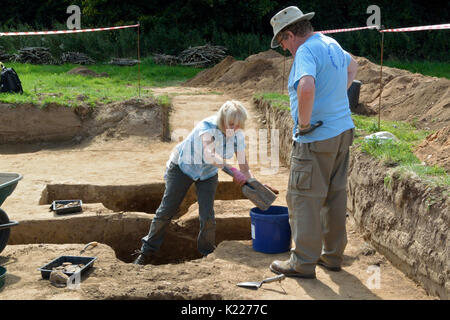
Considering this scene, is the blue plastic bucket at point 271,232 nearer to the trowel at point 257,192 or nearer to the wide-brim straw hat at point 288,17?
the trowel at point 257,192

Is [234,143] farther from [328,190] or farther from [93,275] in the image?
[93,275]

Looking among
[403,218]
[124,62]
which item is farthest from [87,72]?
[403,218]

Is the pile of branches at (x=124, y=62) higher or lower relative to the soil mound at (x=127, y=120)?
higher

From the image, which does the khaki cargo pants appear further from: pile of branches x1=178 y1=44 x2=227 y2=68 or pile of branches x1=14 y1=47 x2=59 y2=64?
pile of branches x1=14 y1=47 x2=59 y2=64

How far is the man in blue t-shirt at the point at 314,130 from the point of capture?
159 inches

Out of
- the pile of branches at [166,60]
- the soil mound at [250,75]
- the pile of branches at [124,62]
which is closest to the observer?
the soil mound at [250,75]

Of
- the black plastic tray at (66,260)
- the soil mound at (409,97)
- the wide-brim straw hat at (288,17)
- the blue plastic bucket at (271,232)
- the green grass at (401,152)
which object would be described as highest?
the wide-brim straw hat at (288,17)

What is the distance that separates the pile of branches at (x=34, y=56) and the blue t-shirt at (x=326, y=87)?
18.6m

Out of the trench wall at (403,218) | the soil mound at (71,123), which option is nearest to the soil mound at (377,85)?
the trench wall at (403,218)

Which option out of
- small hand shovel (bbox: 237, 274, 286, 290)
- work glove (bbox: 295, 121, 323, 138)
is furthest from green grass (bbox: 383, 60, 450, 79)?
small hand shovel (bbox: 237, 274, 286, 290)

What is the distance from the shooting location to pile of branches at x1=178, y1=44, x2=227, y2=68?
20.3 meters

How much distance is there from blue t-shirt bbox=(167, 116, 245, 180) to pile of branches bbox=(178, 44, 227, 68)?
1542cm

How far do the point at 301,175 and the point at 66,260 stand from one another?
2424 millimetres

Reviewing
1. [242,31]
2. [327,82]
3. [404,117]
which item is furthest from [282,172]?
[242,31]
